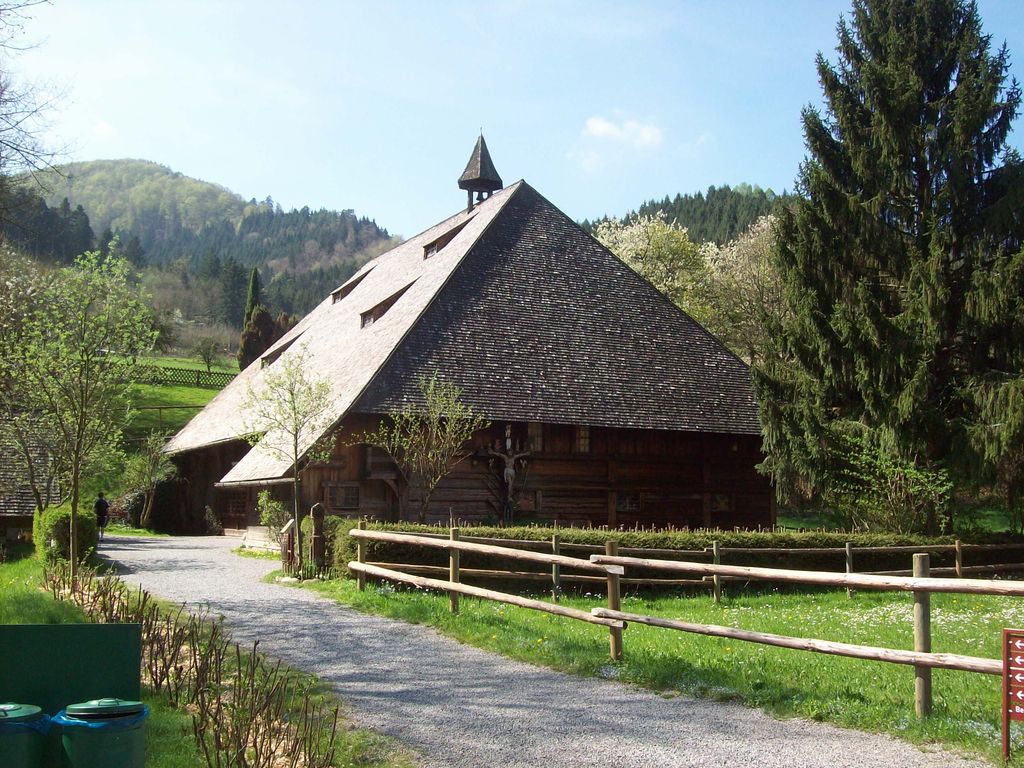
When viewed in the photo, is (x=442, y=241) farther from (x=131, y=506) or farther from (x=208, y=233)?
(x=208, y=233)

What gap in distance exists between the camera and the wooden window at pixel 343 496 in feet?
73.2

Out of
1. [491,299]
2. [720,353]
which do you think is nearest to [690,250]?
[720,353]

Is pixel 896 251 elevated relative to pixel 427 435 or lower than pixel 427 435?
elevated

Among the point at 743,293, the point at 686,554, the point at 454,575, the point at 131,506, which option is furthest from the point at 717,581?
the point at 131,506

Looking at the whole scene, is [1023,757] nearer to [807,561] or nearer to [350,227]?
[807,561]

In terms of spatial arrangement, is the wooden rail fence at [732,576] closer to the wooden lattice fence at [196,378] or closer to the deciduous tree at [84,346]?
the deciduous tree at [84,346]

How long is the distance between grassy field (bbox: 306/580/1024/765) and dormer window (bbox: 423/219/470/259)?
17346 mm

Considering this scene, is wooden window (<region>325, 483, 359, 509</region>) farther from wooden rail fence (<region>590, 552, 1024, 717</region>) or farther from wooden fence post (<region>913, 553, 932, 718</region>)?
wooden fence post (<region>913, 553, 932, 718</region>)

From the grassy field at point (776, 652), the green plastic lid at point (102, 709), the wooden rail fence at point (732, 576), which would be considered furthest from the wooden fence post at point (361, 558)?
the green plastic lid at point (102, 709)

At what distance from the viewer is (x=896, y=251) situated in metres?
23.7

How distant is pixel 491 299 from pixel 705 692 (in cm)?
1851

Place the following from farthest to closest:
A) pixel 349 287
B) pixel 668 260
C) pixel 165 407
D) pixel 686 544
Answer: pixel 165 407, pixel 668 260, pixel 349 287, pixel 686 544

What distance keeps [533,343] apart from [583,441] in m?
2.92

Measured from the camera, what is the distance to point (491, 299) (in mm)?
26000
